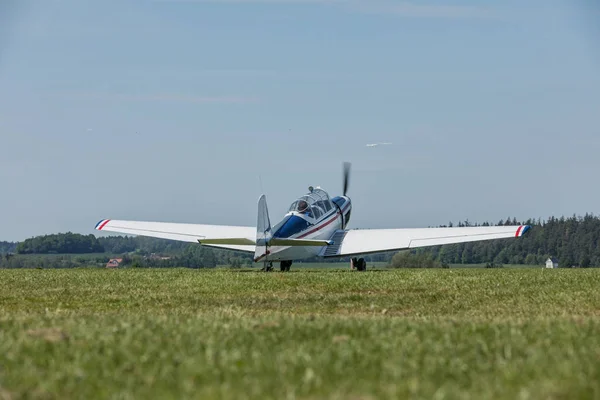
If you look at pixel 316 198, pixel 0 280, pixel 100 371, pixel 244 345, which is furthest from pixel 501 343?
pixel 316 198

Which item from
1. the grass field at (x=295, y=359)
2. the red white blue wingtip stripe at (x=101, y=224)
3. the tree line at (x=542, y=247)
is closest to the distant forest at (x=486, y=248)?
the tree line at (x=542, y=247)

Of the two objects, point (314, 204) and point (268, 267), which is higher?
point (314, 204)

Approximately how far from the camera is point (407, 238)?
118ft

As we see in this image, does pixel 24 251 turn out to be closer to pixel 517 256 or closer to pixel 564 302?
pixel 517 256

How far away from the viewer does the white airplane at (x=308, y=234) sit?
32.0 metres

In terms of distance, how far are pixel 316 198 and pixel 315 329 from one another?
26.7 meters

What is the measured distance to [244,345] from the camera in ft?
27.9

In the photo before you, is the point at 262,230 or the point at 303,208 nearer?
the point at 262,230

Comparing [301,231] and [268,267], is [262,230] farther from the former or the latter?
[301,231]

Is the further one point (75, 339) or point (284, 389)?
point (75, 339)

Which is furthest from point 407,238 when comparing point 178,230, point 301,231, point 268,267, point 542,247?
point 542,247

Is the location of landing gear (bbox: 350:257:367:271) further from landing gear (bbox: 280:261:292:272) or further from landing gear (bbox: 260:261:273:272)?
landing gear (bbox: 260:261:273:272)

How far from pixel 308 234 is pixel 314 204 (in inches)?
57.9

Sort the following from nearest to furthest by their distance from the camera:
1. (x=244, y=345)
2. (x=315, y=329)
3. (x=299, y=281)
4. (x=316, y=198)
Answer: (x=244, y=345)
(x=315, y=329)
(x=299, y=281)
(x=316, y=198)
